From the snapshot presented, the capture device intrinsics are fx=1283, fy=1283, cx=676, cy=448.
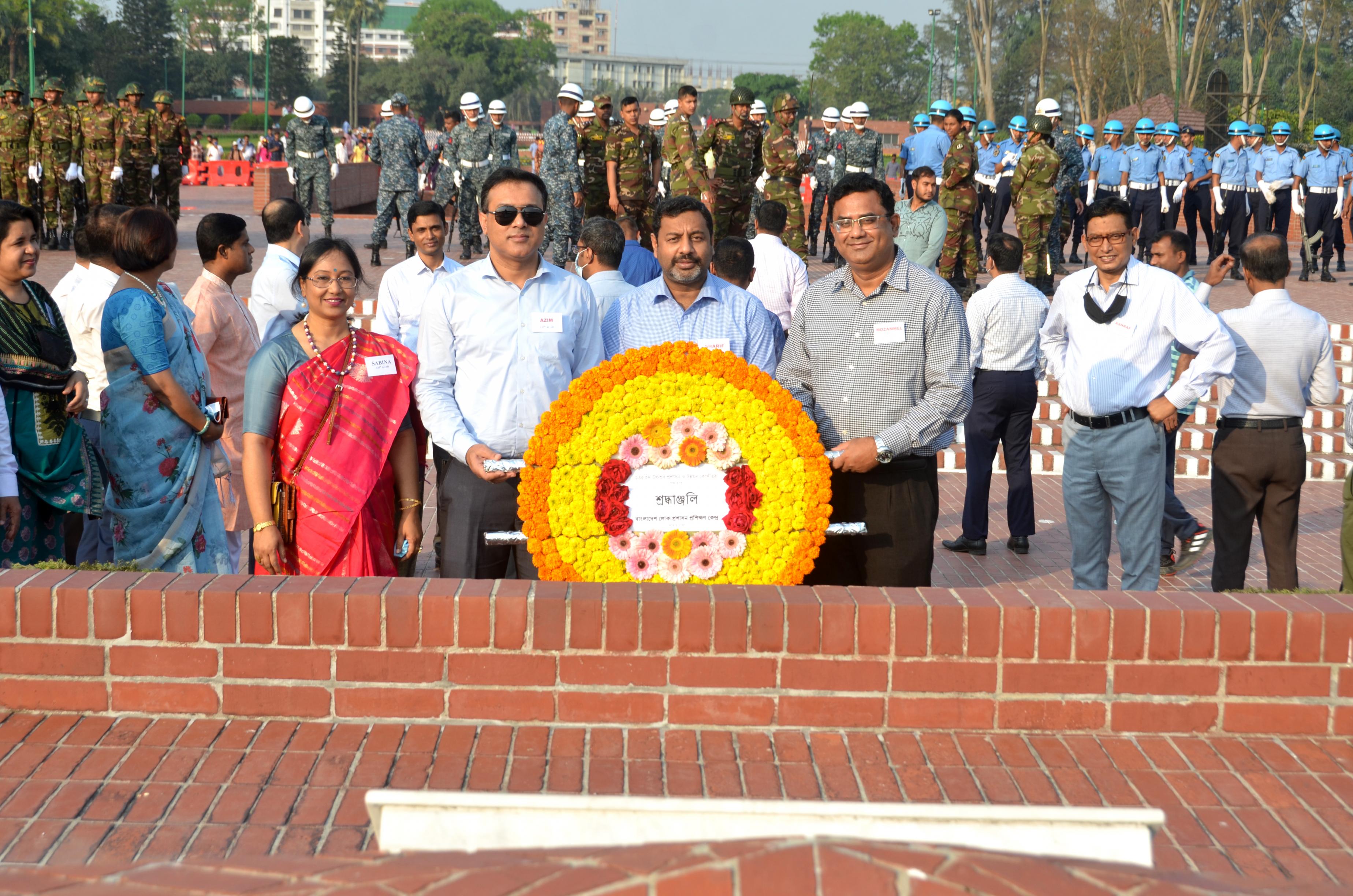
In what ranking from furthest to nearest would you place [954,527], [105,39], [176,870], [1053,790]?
1. [105,39]
2. [954,527]
3. [1053,790]
4. [176,870]

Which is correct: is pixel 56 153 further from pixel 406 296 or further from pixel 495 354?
pixel 495 354

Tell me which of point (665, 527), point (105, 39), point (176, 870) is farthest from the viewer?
point (105, 39)

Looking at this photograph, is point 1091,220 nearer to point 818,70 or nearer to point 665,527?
point 665,527

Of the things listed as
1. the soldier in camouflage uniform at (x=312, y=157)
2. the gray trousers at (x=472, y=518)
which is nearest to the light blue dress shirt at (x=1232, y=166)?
the soldier in camouflage uniform at (x=312, y=157)

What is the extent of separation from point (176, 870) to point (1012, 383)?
5.90 meters

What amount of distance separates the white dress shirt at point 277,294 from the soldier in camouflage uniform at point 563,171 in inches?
326

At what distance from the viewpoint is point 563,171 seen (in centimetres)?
1452

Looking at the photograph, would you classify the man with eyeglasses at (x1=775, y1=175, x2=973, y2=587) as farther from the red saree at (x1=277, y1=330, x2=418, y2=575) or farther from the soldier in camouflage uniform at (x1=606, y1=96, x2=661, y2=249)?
the soldier in camouflage uniform at (x1=606, y1=96, x2=661, y2=249)

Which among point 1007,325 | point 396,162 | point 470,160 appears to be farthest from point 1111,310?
point 470,160

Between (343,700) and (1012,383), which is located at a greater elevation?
(1012,383)

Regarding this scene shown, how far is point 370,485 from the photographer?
4.33 metres

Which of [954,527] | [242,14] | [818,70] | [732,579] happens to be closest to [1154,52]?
[954,527]

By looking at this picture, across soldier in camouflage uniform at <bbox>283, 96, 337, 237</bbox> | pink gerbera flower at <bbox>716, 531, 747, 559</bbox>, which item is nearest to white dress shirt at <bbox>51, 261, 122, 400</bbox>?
pink gerbera flower at <bbox>716, 531, 747, 559</bbox>

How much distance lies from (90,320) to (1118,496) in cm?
455
